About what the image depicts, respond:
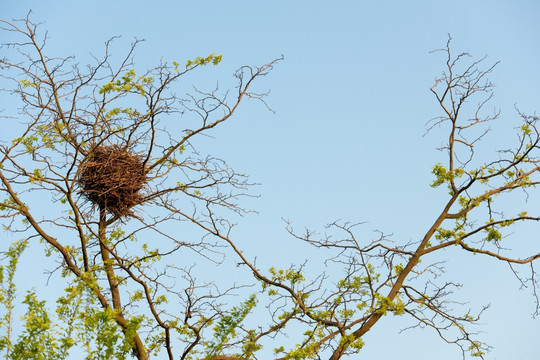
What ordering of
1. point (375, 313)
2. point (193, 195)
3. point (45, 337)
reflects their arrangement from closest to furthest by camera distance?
point (45, 337) → point (375, 313) → point (193, 195)

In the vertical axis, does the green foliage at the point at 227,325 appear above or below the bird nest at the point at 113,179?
below

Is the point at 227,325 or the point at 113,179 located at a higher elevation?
the point at 113,179

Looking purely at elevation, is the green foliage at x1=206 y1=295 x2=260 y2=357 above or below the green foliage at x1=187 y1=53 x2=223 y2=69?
below

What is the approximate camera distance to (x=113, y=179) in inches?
270

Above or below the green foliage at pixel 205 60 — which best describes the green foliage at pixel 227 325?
below

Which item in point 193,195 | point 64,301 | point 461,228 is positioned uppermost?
point 193,195

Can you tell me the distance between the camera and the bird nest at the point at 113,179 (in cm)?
688

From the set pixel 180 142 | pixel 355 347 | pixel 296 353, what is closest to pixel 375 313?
pixel 355 347

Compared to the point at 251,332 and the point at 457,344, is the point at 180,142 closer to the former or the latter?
the point at 251,332

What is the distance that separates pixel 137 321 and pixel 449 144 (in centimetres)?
348

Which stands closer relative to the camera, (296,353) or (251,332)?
(296,353)

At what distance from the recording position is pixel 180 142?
7.08m

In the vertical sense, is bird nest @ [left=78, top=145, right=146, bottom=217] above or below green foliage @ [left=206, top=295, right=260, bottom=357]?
above

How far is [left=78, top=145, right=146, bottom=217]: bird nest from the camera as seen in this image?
22.6 ft
